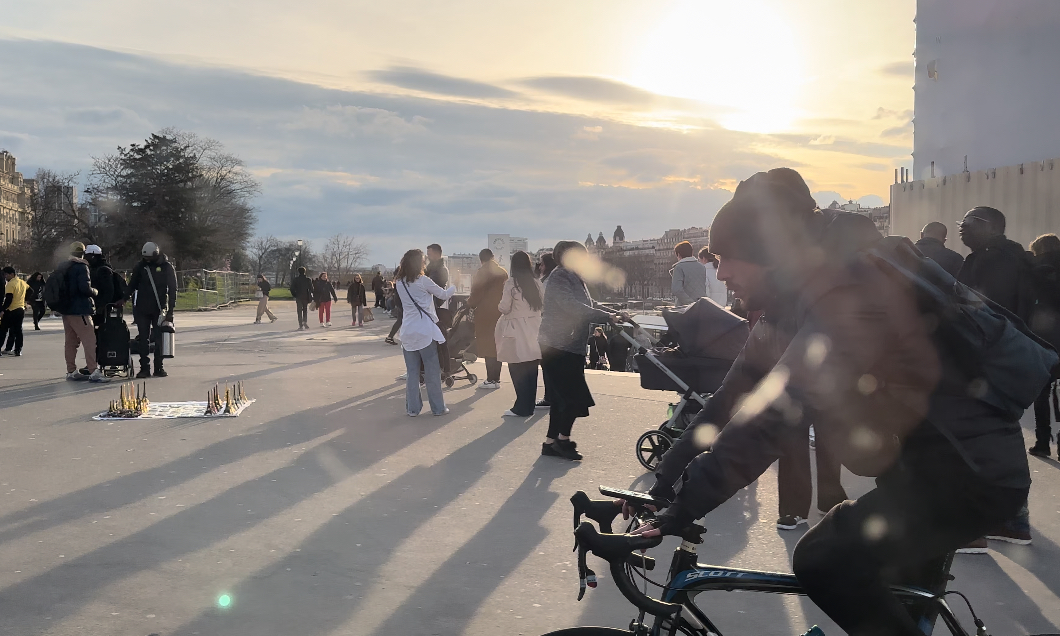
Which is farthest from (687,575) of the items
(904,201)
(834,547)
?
(904,201)

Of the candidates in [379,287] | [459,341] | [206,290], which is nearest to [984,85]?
[379,287]

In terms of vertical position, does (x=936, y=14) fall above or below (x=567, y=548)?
above

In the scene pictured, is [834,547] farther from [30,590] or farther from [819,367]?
[30,590]

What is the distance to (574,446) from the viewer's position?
8578 mm

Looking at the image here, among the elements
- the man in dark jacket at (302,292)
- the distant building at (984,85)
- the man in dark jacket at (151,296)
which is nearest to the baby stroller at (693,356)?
the man in dark jacket at (151,296)

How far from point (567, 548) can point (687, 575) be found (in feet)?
11.3

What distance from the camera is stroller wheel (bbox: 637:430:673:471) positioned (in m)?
7.99

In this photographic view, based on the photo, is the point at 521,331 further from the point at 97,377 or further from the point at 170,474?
the point at 97,377

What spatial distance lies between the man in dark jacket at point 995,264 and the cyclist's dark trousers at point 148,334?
11.4 meters

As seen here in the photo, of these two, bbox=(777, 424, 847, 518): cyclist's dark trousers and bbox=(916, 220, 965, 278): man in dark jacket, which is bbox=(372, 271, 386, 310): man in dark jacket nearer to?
bbox=(916, 220, 965, 278): man in dark jacket

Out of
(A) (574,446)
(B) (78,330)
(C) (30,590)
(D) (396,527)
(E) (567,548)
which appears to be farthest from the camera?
(B) (78,330)

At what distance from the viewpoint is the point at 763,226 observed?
8.10 ft

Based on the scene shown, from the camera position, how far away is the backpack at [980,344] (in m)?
2.28

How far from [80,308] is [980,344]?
1430 centimetres
